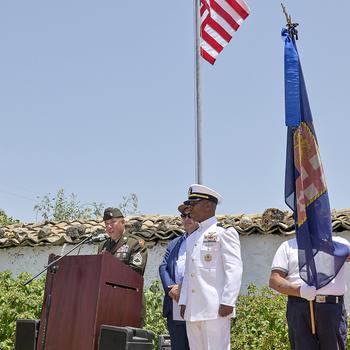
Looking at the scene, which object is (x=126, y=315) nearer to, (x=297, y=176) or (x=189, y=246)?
(x=189, y=246)

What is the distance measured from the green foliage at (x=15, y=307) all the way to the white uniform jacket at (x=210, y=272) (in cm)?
317

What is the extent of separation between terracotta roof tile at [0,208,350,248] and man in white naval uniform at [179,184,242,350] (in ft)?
10.5

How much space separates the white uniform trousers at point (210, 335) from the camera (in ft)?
17.0

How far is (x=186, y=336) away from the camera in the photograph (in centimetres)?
574

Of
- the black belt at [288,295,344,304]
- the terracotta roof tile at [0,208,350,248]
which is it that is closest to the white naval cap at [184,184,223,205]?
the black belt at [288,295,344,304]

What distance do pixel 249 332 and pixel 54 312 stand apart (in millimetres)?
2947

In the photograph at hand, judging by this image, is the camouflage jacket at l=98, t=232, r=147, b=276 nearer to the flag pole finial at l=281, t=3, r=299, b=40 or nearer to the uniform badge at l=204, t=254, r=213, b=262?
the uniform badge at l=204, t=254, r=213, b=262

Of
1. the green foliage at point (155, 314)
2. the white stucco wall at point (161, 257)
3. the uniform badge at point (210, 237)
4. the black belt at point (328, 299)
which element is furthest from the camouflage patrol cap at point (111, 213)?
the white stucco wall at point (161, 257)

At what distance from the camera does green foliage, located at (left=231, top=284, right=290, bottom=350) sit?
7070 mm

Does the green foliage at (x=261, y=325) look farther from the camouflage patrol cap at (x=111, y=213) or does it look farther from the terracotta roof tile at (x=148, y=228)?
the camouflage patrol cap at (x=111, y=213)

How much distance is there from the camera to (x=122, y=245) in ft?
20.1

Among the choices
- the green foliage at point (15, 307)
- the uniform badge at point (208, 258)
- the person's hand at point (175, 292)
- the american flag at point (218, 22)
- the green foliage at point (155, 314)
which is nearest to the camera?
the uniform badge at point (208, 258)

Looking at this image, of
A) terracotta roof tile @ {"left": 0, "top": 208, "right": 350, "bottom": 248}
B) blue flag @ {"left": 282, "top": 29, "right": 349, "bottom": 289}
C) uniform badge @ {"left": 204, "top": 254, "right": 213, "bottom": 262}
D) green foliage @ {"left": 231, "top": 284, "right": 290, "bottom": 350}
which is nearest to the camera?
blue flag @ {"left": 282, "top": 29, "right": 349, "bottom": 289}

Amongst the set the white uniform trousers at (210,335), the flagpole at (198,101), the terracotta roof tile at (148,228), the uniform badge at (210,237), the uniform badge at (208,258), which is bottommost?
the white uniform trousers at (210,335)
